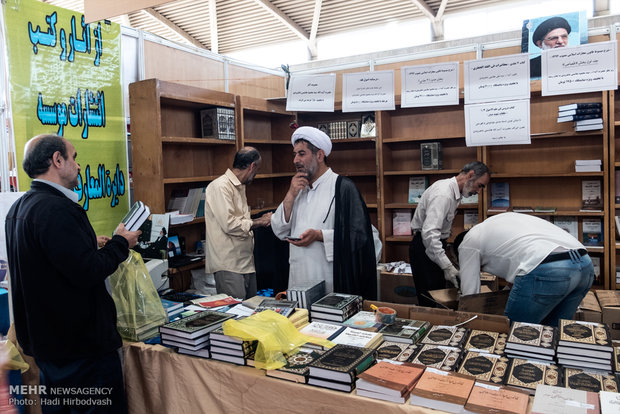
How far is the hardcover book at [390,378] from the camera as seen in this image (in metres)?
1.46

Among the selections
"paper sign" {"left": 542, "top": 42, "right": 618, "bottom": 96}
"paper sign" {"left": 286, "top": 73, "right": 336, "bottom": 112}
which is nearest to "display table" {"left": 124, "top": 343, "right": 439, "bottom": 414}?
"paper sign" {"left": 286, "top": 73, "right": 336, "bottom": 112}

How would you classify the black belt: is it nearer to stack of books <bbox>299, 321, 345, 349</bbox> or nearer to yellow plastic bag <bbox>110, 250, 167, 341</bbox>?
stack of books <bbox>299, 321, 345, 349</bbox>

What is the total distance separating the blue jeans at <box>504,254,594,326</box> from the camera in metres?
2.48

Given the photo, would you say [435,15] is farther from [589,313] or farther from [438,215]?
[589,313]

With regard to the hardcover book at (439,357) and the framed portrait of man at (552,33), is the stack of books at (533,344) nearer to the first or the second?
the hardcover book at (439,357)

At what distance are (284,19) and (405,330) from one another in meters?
7.98

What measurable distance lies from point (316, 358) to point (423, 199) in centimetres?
237

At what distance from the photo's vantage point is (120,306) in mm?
2086

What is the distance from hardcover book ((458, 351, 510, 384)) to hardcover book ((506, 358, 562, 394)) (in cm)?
3

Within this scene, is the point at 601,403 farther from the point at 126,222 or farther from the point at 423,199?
the point at 423,199

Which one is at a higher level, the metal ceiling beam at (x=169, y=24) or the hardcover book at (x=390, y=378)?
the metal ceiling beam at (x=169, y=24)

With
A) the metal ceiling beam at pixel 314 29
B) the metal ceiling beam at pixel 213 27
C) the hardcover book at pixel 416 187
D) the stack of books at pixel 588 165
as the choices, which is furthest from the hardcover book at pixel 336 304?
the metal ceiling beam at pixel 213 27

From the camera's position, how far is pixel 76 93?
3172 millimetres

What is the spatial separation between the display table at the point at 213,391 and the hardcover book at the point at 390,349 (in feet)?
0.91
